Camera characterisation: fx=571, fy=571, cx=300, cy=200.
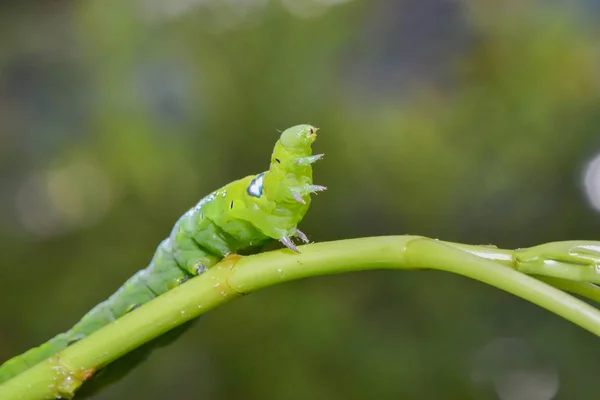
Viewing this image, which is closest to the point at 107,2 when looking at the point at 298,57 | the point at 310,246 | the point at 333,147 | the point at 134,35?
the point at 134,35

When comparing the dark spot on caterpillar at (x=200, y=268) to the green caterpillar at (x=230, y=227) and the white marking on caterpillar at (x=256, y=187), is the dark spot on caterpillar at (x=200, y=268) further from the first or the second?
the white marking on caterpillar at (x=256, y=187)

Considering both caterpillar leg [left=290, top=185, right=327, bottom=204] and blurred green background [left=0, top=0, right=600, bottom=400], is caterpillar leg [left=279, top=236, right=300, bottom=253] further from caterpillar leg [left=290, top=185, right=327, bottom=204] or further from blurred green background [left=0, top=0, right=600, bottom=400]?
blurred green background [left=0, top=0, right=600, bottom=400]

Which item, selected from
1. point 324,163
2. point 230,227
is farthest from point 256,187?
point 324,163

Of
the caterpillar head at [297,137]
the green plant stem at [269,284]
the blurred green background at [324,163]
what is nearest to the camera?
the green plant stem at [269,284]

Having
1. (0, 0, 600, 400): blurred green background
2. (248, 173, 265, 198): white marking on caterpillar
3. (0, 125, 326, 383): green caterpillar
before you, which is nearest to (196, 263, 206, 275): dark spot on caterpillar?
(0, 125, 326, 383): green caterpillar

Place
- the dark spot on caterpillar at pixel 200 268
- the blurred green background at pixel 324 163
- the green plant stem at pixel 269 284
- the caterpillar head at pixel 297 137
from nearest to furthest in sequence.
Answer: the green plant stem at pixel 269 284 → the caterpillar head at pixel 297 137 → the dark spot on caterpillar at pixel 200 268 → the blurred green background at pixel 324 163

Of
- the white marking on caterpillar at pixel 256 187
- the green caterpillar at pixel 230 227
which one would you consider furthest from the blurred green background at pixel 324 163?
the white marking on caterpillar at pixel 256 187

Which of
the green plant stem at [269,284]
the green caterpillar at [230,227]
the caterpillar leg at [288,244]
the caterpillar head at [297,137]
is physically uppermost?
the caterpillar head at [297,137]
